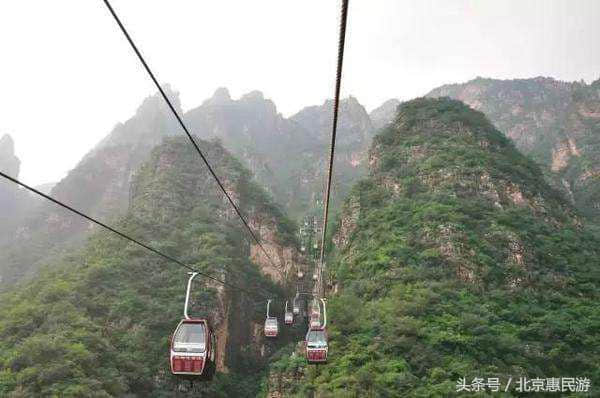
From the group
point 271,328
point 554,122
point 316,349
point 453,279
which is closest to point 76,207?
point 271,328

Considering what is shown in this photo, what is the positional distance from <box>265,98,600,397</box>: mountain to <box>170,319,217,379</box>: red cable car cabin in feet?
31.9

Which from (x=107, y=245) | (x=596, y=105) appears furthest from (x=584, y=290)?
(x=596, y=105)

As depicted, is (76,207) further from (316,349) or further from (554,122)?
(554,122)

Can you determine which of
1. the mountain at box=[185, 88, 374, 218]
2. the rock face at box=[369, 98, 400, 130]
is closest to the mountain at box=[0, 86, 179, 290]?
the mountain at box=[185, 88, 374, 218]

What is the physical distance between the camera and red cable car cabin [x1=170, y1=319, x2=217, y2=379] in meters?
10.8

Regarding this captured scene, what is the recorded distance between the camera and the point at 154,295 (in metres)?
31.1

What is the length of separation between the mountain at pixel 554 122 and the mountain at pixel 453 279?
64.3ft

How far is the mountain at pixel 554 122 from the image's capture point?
56688mm

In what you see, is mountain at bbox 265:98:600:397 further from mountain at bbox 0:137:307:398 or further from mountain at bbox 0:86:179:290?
mountain at bbox 0:86:179:290

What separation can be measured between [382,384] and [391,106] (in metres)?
138

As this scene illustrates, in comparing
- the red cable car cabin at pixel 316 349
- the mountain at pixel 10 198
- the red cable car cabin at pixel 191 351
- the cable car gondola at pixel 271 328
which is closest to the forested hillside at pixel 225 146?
the mountain at pixel 10 198

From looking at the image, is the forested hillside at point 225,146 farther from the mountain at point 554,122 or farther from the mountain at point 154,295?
the mountain at point 554,122

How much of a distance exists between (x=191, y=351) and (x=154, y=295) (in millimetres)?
21897

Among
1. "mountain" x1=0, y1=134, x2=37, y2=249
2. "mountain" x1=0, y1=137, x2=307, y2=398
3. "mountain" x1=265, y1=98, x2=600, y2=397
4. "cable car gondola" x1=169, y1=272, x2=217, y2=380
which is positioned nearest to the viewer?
"cable car gondola" x1=169, y1=272, x2=217, y2=380
